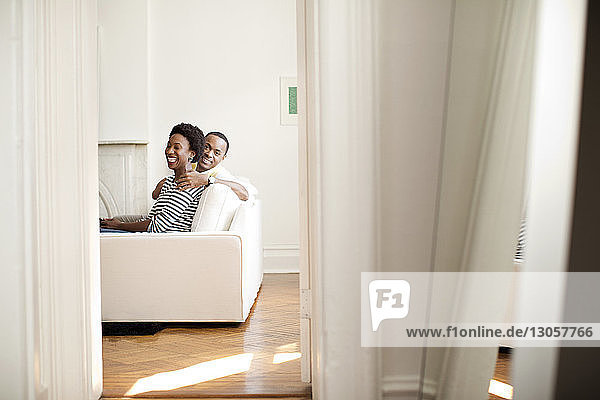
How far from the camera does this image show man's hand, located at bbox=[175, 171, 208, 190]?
425 centimetres

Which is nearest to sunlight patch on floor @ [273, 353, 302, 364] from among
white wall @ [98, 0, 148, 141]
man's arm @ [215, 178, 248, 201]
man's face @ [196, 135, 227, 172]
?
man's arm @ [215, 178, 248, 201]

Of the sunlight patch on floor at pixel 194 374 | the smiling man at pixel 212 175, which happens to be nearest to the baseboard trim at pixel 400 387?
the sunlight patch on floor at pixel 194 374

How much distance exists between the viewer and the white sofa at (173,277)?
3766 mm

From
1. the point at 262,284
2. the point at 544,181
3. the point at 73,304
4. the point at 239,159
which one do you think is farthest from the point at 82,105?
the point at 239,159

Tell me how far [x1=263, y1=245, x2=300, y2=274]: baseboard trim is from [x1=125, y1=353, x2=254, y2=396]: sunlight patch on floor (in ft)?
11.2

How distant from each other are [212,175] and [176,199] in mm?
574

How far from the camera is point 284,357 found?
3.06m

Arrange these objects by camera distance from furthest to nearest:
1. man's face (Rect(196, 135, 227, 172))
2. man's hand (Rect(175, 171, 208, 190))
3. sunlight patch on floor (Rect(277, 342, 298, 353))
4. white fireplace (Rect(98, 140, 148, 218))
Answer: white fireplace (Rect(98, 140, 148, 218))
man's face (Rect(196, 135, 227, 172))
man's hand (Rect(175, 171, 208, 190))
sunlight patch on floor (Rect(277, 342, 298, 353))

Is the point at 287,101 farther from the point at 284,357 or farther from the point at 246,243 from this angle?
the point at 284,357

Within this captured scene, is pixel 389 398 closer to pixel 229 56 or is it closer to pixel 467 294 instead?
pixel 467 294

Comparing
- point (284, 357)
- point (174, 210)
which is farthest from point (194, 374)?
point (174, 210)

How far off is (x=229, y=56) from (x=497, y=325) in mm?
5050

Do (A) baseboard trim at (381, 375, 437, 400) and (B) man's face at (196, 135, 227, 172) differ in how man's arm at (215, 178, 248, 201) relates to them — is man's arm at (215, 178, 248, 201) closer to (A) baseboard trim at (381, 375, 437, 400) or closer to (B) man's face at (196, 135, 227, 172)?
(B) man's face at (196, 135, 227, 172)

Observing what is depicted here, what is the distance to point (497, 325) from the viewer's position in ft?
6.48
